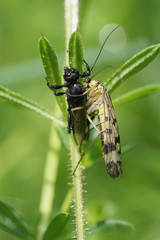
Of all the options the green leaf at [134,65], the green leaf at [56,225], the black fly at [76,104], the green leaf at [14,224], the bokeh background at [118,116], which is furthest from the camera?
the bokeh background at [118,116]

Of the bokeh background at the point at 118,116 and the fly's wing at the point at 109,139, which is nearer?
the fly's wing at the point at 109,139

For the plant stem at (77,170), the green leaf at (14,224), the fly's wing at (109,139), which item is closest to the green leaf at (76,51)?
the plant stem at (77,170)

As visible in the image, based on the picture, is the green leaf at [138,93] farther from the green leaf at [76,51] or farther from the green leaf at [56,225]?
the green leaf at [56,225]

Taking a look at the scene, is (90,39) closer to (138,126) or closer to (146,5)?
(146,5)

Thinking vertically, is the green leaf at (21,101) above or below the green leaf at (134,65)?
Answer: below

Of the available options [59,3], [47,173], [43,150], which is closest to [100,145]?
[47,173]

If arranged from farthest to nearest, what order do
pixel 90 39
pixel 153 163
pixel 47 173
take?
pixel 90 39 → pixel 153 163 → pixel 47 173
